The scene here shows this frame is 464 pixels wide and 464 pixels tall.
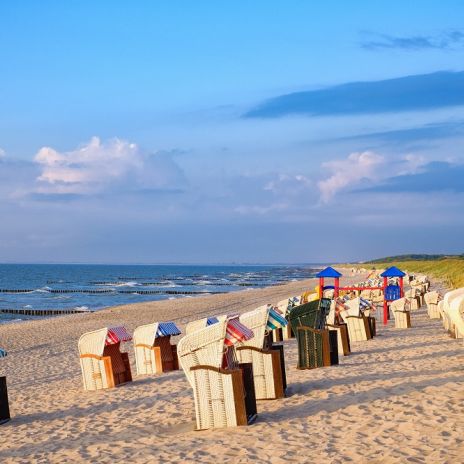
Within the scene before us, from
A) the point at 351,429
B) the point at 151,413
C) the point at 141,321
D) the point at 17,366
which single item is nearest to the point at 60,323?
the point at 141,321

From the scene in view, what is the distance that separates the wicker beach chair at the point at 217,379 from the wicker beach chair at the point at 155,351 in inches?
190

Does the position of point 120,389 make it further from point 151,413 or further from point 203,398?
point 203,398

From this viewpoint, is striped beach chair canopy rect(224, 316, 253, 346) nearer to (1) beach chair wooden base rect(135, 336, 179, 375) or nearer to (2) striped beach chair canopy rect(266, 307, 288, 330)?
(2) striped beach chair canopy rect(266, 307, 288, 330)

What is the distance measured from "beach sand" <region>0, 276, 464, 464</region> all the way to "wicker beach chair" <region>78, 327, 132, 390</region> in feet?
0.91

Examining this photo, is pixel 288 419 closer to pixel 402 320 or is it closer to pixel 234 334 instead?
pixel 234 334

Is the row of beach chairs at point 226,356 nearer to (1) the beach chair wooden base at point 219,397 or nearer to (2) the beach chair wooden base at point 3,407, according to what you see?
(1) the beach chair wooden base at point 219,397

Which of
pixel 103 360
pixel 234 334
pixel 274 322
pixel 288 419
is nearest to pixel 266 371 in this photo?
pixel 274 322

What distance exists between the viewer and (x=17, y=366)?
16.0m

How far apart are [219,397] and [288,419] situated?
0.78 metres

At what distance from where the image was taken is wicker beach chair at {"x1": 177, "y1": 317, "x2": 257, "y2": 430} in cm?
700

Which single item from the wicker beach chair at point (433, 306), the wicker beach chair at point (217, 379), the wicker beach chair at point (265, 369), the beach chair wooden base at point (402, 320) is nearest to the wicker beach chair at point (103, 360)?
the wicker beach chair at point (265, 369)

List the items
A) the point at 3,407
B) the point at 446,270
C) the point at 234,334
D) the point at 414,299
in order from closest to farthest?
the point at 234,334 → the point at 3,407 → the point at 414,299 → the point at 446,270

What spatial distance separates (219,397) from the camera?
706 cm

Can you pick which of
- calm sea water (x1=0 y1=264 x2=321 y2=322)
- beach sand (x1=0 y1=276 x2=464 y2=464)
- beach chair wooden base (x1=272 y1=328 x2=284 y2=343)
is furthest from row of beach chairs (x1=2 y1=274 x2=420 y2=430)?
calm sea water (x1=0 y1=264 x2=321 y2=322)
